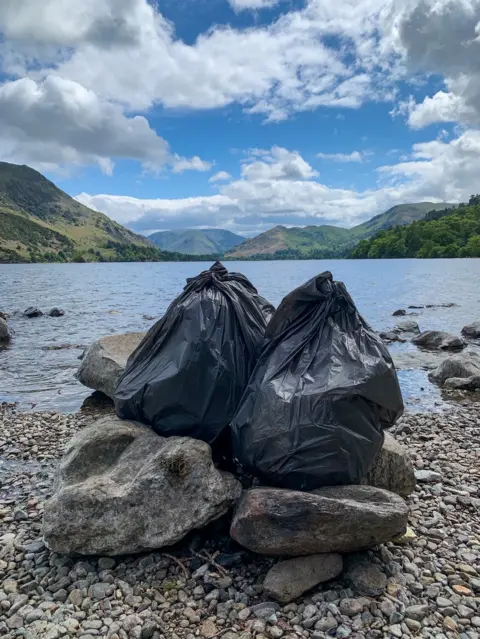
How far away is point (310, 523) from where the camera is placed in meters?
3.81

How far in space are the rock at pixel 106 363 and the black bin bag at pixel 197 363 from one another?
433cm

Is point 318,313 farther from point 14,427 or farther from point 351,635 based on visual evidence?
point 14,427

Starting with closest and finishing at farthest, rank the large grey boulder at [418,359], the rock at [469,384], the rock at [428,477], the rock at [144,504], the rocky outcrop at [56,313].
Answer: the rock at [144,504] < the rock at [428,477] < the rock at [469,384] < the large grey boulder at [418,359] < the rocky outcrop at [56,313]

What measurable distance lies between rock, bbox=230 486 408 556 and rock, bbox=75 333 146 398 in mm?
6202

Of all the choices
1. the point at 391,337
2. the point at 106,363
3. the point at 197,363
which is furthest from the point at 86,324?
the point at 197,363

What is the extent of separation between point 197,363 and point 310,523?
185 centimetres

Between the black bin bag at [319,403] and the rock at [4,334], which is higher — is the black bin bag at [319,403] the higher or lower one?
the higher one

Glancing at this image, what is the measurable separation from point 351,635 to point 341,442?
139 centimetres

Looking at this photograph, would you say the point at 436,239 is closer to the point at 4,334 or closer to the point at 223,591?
the point at 4,334

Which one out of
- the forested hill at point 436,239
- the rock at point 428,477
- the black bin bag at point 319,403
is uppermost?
the forested hill at point 436,239

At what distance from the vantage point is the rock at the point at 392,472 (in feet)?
16.4

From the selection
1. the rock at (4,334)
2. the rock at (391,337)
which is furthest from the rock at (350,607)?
the rock at (4,334)

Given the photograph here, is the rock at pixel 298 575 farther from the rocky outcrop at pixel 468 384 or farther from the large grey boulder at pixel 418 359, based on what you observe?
the large grey boulder at pixel 418 359

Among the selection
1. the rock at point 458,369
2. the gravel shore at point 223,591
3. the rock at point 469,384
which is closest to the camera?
the gravel shore at point 223,591
